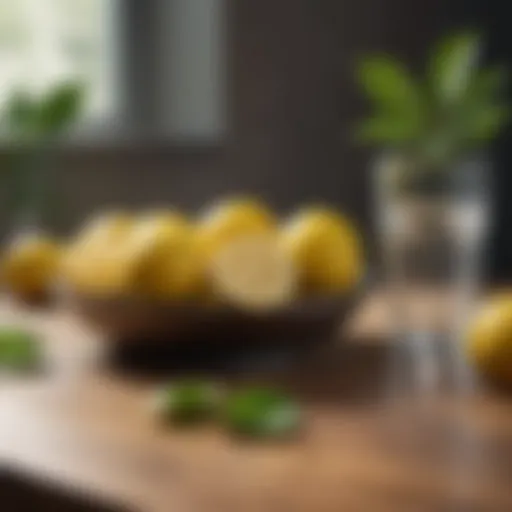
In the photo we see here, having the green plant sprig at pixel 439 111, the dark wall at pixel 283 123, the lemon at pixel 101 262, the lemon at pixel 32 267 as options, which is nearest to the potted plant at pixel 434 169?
the green plant sprig at pixel 439 111

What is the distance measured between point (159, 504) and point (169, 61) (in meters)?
1.49

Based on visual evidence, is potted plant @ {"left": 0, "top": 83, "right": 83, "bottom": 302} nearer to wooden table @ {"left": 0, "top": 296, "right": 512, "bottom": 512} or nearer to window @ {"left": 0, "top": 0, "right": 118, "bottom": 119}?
window @ {"left": 0, "top": 0, "right": 118, "bottom": 119}

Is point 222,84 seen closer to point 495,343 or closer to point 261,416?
point 495,343

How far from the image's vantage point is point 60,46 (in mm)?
2051

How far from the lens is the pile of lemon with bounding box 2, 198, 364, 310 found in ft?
3.48

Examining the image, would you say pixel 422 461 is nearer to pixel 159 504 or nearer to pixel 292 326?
pixel 159 504

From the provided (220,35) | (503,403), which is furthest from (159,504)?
(220,35)

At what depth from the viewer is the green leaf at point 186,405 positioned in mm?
875

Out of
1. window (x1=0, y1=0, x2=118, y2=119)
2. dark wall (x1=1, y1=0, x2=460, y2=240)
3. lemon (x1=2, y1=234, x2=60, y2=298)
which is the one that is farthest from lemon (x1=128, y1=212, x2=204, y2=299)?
window (x1=0, y1=0, x2=118, y2=119)

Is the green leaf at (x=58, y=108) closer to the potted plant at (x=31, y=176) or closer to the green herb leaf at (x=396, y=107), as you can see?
the potted plant at (x=31, y=176)

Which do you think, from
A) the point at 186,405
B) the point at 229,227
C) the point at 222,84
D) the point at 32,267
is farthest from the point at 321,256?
the point at 222,84

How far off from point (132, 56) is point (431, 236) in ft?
Answer: 3.57

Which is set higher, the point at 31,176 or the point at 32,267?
the point at 31,176

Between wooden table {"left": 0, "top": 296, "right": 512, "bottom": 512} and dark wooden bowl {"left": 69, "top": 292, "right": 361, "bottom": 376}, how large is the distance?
6 cm
